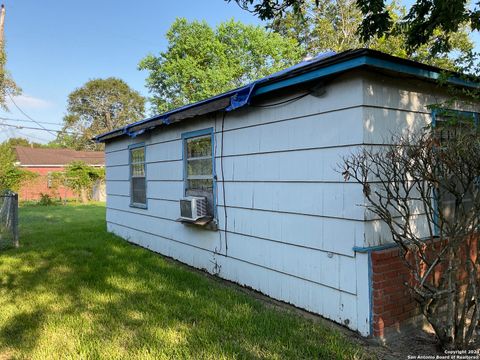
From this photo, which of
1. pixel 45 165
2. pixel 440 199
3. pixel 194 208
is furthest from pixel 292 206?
pixel 45 165

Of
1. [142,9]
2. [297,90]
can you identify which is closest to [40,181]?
[142,9]

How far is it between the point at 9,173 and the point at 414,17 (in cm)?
2061

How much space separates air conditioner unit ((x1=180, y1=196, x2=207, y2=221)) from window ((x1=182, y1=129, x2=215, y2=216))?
9cm

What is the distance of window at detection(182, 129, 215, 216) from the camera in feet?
18.4

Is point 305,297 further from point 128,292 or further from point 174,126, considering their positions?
point 174,126

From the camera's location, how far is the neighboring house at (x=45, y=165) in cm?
2352

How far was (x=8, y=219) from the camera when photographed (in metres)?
8.02

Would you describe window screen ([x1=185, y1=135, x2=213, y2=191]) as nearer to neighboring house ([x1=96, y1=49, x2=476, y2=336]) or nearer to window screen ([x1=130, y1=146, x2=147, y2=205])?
neighboring house ([x1=96, y1=49, x2=476, y2=336])

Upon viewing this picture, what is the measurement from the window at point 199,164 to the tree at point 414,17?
1875 mm

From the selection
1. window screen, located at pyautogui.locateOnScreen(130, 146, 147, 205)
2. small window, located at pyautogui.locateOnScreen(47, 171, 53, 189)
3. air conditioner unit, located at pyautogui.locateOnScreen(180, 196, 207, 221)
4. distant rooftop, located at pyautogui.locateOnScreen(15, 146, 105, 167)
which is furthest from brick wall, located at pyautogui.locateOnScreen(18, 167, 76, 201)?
air conditioner unit, located at pyautogui.locateOnScreen(180, 196, 207, 221)

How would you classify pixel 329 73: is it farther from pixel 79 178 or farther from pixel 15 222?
pixel 79 178

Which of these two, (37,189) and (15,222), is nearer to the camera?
(15,222)

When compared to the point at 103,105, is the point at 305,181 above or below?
below

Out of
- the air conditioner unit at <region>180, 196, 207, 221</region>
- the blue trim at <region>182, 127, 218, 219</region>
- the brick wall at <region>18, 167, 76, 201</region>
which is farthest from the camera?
the brick wall at <region>18, 167, 76, 201</region>
